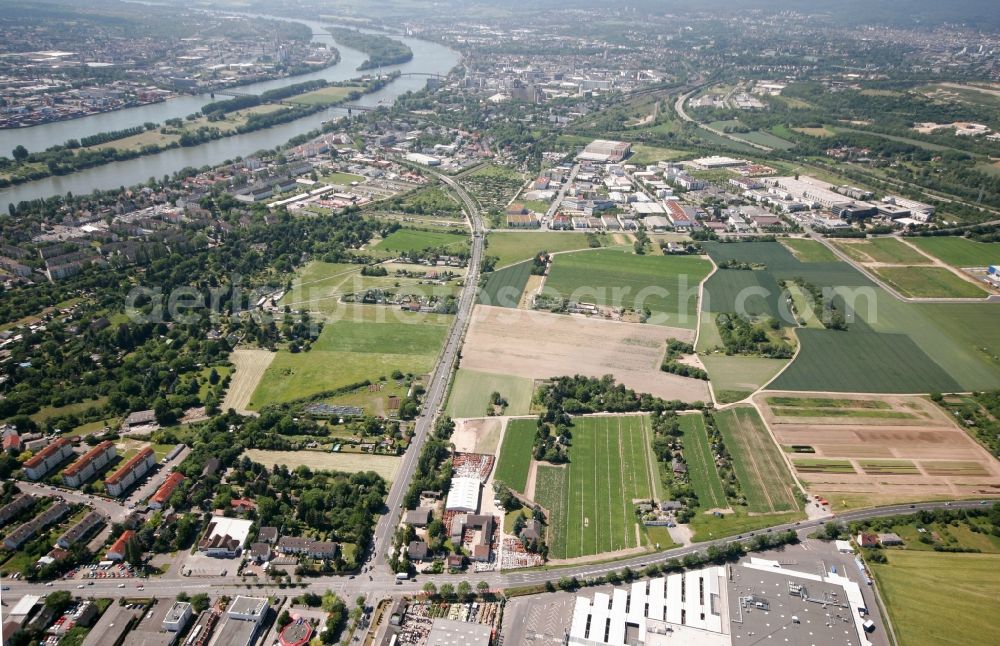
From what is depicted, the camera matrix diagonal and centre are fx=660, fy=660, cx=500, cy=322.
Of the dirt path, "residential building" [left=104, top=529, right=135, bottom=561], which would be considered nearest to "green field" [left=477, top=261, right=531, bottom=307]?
the dirt path

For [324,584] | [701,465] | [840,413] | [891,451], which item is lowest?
[324,584]

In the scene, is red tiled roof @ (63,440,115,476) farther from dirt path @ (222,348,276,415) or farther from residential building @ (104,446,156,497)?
dirt path @ (222,348,276,415)

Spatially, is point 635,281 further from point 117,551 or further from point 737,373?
point 117,551

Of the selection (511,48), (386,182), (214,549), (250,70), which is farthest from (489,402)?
(511,48)

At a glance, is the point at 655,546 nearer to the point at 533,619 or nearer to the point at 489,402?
the point at 533,619

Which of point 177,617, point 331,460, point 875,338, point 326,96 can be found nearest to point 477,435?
point 331,460

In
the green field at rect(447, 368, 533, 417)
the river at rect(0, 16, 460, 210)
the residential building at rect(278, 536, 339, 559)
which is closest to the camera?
the residential building at rect(278, 536, 339, 559)

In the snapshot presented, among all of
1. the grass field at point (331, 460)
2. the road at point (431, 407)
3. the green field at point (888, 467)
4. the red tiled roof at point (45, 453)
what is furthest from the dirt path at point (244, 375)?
the green field at point (888, 467)
